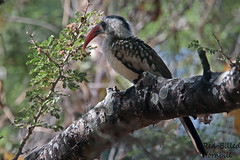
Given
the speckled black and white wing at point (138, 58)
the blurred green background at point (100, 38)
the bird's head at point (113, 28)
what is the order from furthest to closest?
the blurred green background at point (100, 38)
the bird's head at point (113, 28)
the speckled black and white wing at point (138, 58)

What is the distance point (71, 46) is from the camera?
275 cm

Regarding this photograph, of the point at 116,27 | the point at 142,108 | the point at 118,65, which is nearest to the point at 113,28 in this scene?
the point at 116,27

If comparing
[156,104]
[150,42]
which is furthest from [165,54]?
[156,104]

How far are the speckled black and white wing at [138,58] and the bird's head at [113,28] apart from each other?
11.8 inches

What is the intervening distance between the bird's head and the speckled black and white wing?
30 centimetres

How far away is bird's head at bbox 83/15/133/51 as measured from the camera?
11.9ft

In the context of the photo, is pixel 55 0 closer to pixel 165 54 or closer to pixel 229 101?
pixel 165 54

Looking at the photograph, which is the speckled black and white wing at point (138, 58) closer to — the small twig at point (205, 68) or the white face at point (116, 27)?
the white face at point (116, 27)

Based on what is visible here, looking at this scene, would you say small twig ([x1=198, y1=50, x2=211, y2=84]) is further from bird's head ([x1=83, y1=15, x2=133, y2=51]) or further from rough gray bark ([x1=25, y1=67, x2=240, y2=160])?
bird's head ([x1=83, y1=15, x2=133, y2=51])

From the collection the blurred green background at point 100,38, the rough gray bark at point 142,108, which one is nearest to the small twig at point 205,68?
the rough gray bark at point 142,108

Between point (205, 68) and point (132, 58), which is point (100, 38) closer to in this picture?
point (132, 58)

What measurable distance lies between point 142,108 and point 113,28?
153 cm

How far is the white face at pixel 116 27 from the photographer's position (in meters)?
3.62

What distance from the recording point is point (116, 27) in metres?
3.69
